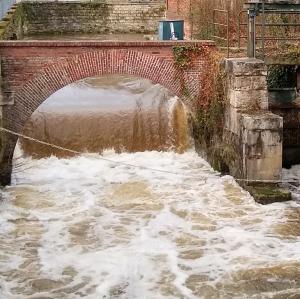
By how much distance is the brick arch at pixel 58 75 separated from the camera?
47.0ft

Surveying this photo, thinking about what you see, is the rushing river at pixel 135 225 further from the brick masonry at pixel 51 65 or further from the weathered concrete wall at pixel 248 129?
the brick masonry at pixel 51 65

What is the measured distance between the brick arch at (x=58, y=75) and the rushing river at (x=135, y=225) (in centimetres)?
132

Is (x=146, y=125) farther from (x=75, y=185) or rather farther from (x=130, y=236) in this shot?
(x=130, y=236)

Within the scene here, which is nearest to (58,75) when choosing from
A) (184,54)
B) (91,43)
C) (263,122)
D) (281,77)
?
(91,43)

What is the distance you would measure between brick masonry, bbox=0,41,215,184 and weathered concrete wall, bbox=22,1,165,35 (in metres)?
18.1

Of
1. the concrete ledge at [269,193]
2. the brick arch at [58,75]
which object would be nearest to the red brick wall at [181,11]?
the brick arch at [58,75]

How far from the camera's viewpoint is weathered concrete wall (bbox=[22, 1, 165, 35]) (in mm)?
32375

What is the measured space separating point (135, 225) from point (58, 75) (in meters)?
4.28

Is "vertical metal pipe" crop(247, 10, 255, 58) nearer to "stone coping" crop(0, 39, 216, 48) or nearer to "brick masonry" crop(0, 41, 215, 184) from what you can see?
"stone coping" crop(0, 39, 216, 48)

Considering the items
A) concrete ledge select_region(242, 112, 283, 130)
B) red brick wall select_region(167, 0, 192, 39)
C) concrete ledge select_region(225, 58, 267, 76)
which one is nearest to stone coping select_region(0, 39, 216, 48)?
concrete ledge select_region(225, 58, 267, 76)

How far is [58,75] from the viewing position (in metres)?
14.4

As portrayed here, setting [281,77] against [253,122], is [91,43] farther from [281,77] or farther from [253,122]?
[281,77]

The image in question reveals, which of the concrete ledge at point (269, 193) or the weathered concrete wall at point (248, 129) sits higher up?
the weathered concrete wall at point (248, 129)

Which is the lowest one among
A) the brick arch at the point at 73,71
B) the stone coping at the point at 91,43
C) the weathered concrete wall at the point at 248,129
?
the weathered concrete wall at the point at 248,129
